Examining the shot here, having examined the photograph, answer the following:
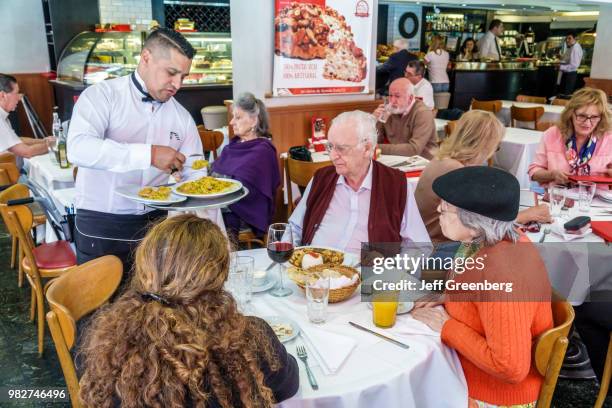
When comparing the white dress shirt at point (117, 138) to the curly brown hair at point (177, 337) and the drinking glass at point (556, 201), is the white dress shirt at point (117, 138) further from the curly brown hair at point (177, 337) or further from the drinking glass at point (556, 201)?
the drinking glass at point (556, 201)

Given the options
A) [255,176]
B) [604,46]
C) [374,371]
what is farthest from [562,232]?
[604,46]

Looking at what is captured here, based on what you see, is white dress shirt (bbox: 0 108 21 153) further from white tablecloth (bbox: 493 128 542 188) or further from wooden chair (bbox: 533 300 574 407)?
white tablecloth (bbox: 493 128 542 188)

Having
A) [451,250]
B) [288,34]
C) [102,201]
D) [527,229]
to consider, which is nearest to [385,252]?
[451,250]

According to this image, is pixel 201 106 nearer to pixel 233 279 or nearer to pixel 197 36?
pixel 197 36

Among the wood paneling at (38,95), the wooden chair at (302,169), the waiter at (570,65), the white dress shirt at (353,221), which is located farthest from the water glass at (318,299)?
the waiter at (570,65)

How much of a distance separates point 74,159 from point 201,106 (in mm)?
6109

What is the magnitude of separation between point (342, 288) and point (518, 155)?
418 centimetres

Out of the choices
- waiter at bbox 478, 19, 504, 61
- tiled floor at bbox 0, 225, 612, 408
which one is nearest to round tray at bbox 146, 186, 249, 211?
tiled floor at bbox 0, 225, 612, 408

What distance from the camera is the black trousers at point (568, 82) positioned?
12.6m

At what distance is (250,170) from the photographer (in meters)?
3.42

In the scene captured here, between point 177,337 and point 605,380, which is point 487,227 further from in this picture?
point 605,380

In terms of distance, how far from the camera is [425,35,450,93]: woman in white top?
9336mm

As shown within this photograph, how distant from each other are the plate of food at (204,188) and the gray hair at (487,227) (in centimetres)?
107

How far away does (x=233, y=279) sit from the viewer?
5.50 ft
